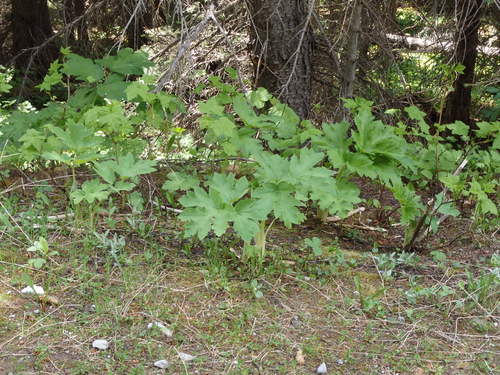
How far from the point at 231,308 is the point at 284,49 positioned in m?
2.64

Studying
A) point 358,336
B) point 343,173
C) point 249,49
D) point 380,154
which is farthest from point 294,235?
point 249,49

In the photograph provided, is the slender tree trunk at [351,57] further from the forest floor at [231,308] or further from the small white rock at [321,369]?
the small white rock at [321,369]

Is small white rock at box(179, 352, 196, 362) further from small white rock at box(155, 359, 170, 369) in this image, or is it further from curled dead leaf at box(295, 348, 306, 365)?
curled dead leaf at box(295, 348, 306, 365)

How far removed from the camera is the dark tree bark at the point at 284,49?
4574 millimetres

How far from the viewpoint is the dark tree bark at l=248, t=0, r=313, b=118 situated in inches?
180

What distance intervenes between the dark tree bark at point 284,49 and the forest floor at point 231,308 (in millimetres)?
1748

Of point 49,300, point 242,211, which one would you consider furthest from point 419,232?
point 49,300

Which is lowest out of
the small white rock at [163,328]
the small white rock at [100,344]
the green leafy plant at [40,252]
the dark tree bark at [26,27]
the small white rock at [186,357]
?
the dark tree bark at [26,27]

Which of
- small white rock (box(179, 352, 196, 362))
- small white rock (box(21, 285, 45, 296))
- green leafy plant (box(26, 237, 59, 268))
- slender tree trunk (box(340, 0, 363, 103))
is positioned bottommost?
small white rock (box(179, 352, 196, 362))

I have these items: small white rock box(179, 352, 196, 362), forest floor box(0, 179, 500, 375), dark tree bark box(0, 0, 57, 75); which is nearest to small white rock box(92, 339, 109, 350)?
forest floor box(0, 179, 500, 375)

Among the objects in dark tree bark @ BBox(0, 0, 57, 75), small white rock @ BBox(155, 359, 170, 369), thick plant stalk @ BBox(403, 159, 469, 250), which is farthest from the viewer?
dark tree bark @ BBox(0, 0, 57, 75)

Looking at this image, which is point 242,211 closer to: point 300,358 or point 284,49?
point 300,358

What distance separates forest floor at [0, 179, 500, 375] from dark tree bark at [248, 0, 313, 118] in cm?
175

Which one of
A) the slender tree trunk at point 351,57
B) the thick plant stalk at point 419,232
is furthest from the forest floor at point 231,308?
the slender tree trunk at point 351,57
